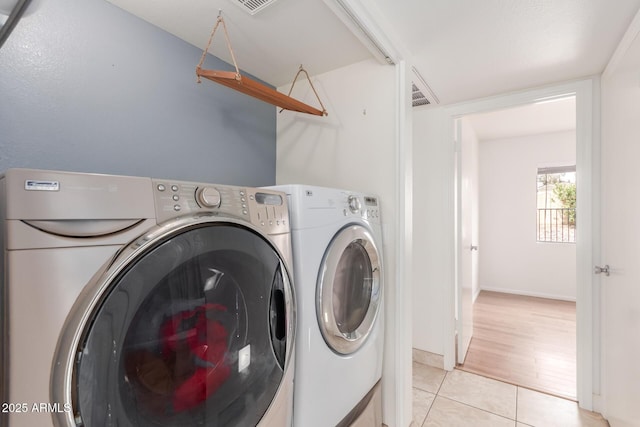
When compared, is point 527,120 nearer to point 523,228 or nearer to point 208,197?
point 523,228

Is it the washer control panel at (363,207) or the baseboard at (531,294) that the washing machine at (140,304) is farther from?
the baseboard at (531,294)

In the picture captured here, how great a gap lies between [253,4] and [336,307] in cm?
140

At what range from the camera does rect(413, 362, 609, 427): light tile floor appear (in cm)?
168

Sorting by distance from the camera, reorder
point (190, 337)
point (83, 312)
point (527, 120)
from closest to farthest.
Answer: point (83, 312) < point (190, 337) < point (527, 120)

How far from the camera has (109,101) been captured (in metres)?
1.28

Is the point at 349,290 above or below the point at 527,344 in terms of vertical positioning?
above

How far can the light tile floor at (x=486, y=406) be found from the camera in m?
1.68

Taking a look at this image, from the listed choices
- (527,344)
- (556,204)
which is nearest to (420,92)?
(527,344)

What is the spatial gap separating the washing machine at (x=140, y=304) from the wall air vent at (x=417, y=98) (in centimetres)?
169

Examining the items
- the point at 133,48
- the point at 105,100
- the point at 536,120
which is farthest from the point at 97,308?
the point at 536,120

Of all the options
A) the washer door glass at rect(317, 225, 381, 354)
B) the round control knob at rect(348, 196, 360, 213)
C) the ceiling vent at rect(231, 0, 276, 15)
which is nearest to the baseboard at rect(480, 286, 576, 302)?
the washer door glass at rect(317, 225, 381, 354)

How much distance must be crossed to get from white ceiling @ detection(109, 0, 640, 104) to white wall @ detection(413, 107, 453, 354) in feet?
1.69

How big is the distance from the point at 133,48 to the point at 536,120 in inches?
173

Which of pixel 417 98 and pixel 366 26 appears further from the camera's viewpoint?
pixel 417 98
